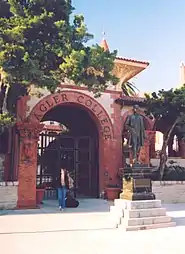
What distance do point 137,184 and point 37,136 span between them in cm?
512

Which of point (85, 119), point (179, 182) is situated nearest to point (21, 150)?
point (85, 119)

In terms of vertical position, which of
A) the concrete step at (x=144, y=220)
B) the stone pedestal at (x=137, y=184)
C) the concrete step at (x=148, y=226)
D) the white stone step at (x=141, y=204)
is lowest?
the concrete step at (x=148, y=226)

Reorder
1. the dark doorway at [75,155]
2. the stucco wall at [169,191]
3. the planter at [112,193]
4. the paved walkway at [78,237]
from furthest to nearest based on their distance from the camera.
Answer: the dark doorway at [75,155] → the planter at [112,193] → the stucco wall at [169,191] → the paved walkway at [78,237]

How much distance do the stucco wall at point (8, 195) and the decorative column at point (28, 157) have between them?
459 millimetres

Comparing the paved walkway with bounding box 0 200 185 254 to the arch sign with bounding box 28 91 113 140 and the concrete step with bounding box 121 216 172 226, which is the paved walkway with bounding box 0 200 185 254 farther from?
the arch sign with bounding box 28 91 113 140

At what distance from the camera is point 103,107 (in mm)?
14164

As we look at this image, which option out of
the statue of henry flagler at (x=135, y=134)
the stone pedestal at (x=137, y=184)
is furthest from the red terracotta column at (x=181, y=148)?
the stone pedestal at (x=137, y=184)

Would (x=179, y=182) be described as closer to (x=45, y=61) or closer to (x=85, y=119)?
(x=85, y=119)

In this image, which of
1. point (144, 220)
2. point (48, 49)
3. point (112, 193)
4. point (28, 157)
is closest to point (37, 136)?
point (28, 157)

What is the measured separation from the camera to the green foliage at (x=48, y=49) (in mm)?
8688

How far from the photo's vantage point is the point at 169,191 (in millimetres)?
13359

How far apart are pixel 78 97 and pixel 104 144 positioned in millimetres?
2447

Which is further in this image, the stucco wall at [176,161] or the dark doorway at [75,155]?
the stucco wall at [176,161]

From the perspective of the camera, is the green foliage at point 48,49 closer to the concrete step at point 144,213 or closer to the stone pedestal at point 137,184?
the stone pedestal at point 137,184
